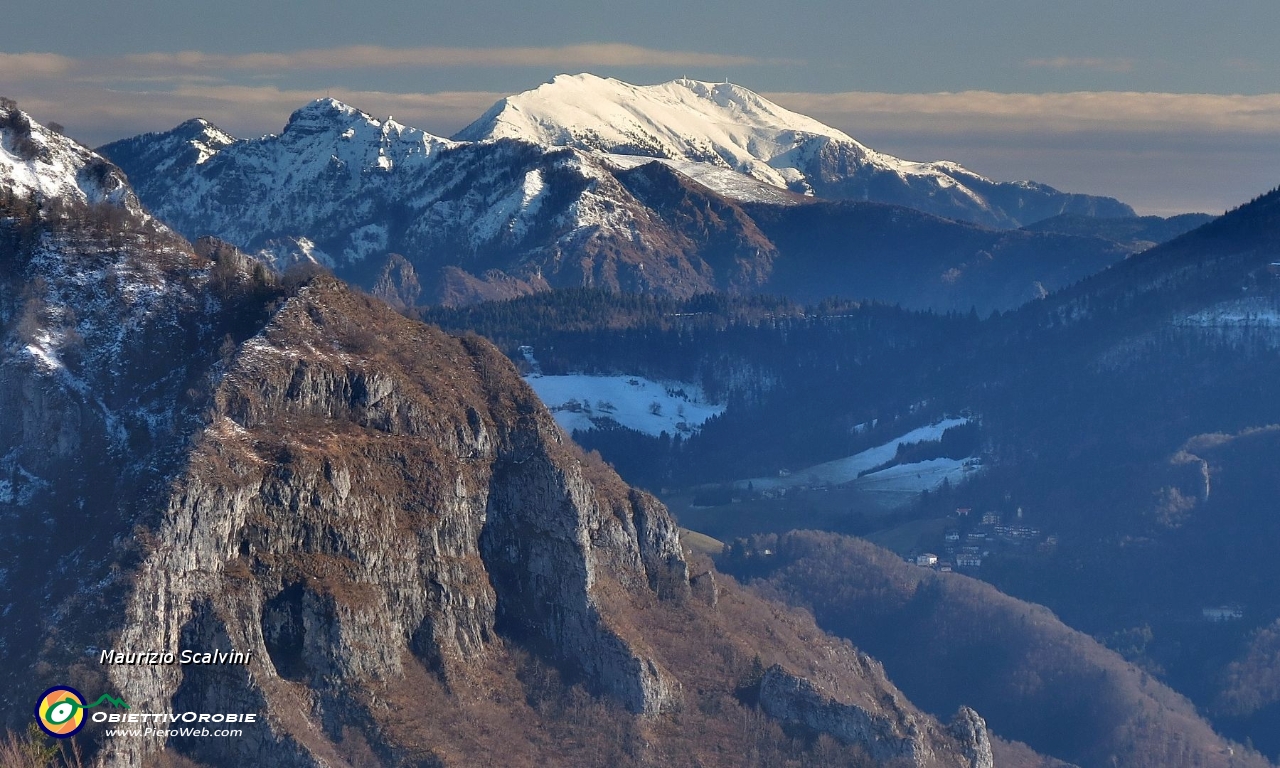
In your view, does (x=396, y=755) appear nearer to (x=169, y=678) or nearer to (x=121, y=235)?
(x=169, y=678)

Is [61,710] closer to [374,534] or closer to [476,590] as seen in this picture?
[374,534]

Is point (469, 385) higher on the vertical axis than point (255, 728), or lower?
higher

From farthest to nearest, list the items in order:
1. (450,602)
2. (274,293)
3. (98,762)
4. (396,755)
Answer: (274,293), (450,602), (396,755), (98,762)

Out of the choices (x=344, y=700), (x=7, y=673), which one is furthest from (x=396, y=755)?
(x=7, y=673)
